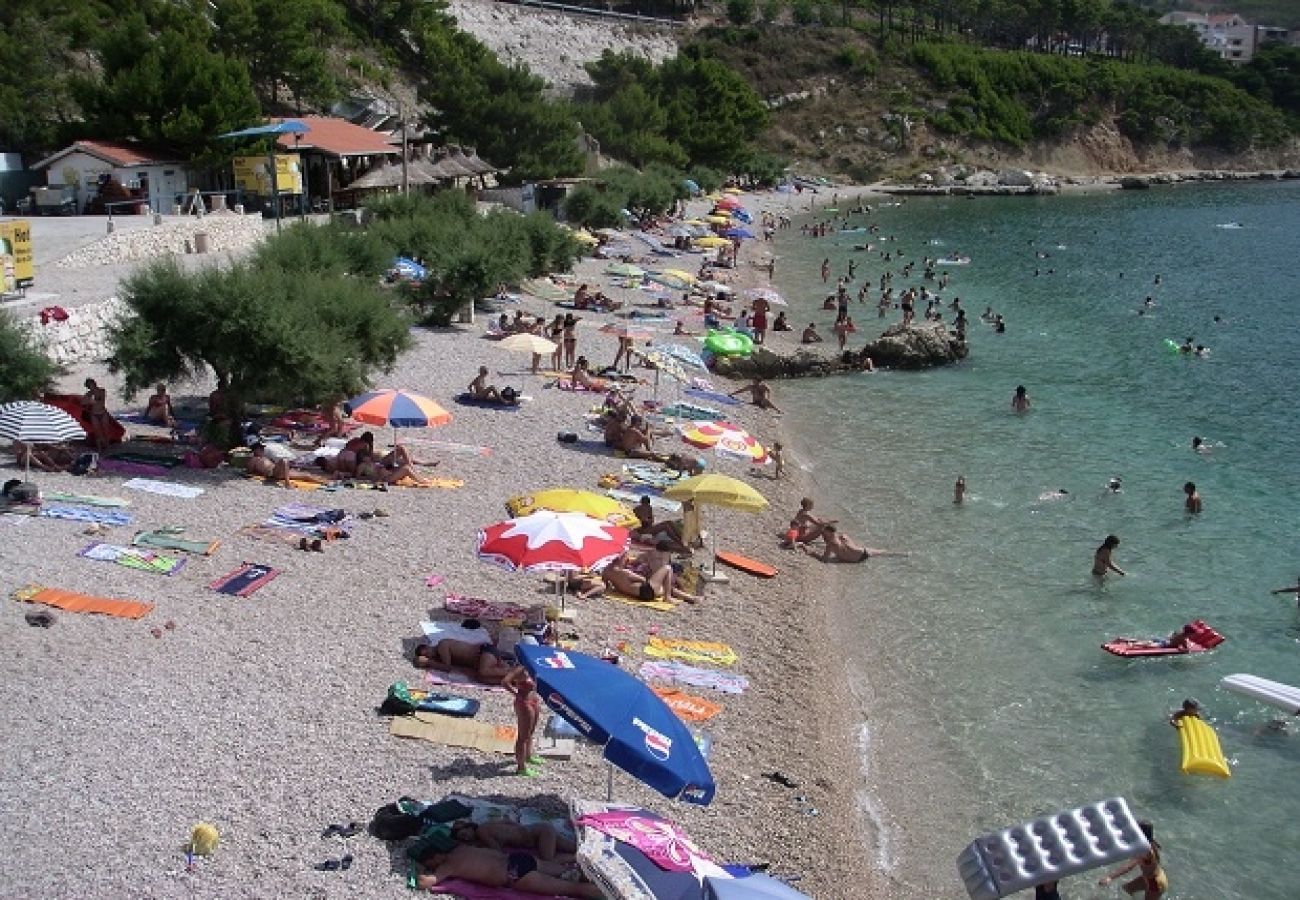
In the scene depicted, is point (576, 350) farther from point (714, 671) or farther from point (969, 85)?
point (969, 85)

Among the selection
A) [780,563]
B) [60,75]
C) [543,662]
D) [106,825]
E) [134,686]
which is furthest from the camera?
[60,75]

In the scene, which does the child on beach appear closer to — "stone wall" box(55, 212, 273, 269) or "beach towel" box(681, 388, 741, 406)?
"beach towel" box(681, 388, 741, 406)

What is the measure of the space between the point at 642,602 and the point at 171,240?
20865 millimetres

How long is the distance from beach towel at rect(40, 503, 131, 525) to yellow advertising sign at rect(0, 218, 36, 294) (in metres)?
10.3

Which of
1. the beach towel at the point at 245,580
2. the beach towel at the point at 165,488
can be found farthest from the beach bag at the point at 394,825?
the beach towel at the point at 165,488

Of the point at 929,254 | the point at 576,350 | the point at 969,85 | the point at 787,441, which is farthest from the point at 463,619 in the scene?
the point at 969,85

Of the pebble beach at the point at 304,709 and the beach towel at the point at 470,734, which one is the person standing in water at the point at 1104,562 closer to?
the pebble beach at the point at 304,709

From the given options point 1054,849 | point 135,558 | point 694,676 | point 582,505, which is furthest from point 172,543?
point 1054,849

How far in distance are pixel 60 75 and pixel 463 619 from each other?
39023 millimetres

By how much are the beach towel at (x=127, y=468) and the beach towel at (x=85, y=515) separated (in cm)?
175

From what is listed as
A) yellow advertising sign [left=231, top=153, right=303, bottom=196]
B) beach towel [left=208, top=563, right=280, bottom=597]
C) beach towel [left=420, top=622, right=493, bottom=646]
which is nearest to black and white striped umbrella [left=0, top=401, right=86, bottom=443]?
beach towel [left=208, top=563, right=280, bottom=597]

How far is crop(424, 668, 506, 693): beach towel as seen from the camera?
11914 mm

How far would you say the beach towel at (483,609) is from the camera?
1344 centimetres

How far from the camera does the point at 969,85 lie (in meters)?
117
